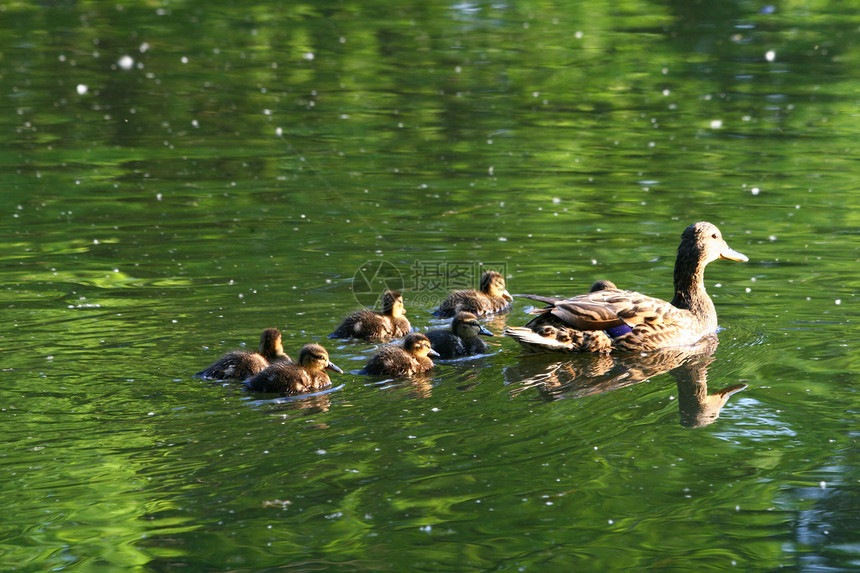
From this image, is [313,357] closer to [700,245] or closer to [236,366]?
[236,366]

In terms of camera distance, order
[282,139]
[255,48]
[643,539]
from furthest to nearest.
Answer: [255,48] → [282,139] → [643,539]

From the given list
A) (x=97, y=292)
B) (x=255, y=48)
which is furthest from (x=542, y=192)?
(x=255, y=48)

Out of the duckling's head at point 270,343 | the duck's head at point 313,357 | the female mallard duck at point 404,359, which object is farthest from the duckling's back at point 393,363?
the duckling's head at point 270,343

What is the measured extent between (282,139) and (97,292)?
6.43 meters

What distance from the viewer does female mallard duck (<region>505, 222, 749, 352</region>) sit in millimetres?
7305

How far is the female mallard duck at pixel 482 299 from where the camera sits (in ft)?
28.0

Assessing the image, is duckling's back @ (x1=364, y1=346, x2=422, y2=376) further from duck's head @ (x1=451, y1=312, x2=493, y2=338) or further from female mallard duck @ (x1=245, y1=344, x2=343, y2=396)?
duck's head @ (x1=451, y1=312, x2=493, y2=338)

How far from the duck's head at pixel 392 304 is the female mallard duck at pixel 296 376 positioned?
1565mm

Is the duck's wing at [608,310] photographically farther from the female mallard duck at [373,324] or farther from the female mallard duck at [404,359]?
the female mallard duck at [373,324]

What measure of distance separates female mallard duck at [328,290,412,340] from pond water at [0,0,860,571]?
0.12 meters

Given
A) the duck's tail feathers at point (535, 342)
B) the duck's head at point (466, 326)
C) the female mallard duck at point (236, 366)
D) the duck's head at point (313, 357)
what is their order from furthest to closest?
the duck's head at point (466, 326), the duck's tail feathers at point (535, 342), the female mallard duck at point (236, 366), the duck's head at point (313, 357)

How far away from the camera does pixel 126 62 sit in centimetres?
1934

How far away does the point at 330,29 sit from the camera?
21719 millimetres

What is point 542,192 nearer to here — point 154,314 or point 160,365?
point 154,314
